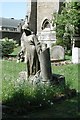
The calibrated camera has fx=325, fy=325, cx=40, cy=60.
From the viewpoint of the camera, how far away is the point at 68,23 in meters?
27.1

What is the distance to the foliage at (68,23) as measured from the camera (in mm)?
26781

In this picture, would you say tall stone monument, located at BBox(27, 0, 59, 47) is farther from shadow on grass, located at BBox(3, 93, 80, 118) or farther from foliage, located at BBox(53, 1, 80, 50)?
shadow on grass, located at BBox(3, 93, 80, 118)

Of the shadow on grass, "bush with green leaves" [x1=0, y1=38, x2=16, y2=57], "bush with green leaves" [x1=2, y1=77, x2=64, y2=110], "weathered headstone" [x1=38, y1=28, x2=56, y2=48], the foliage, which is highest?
the foliage

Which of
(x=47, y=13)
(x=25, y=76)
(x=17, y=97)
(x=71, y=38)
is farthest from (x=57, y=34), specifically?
(x=17, y=97)

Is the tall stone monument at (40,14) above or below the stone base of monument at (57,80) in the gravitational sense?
above

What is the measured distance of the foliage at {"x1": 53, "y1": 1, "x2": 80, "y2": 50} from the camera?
26.8 metres

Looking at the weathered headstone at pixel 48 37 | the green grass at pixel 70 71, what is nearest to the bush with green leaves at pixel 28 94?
the green grass at pixel 70 71

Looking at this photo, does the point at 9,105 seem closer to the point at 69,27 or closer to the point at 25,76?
the point at 25,76

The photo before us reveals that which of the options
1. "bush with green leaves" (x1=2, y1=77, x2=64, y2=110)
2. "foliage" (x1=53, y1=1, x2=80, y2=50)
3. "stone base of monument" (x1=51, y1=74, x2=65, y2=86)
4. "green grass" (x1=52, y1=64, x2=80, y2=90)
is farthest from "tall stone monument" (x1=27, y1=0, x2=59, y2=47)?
"bush with green leaves" (x1=2, y1=77, x2=64, y2=110)

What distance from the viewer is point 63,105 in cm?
927

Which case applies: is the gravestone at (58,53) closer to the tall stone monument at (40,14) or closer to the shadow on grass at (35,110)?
the shadow on grass at (35,110)

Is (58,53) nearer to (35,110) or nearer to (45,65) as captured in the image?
(45,65)

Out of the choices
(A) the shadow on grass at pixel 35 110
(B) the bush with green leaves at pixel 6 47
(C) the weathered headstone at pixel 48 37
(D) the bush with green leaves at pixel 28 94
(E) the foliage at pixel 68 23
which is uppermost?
(E) the foliage at pixel 68 23

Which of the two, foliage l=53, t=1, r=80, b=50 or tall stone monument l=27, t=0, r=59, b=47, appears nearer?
foliage l=53, t=1, r=80, b=50
